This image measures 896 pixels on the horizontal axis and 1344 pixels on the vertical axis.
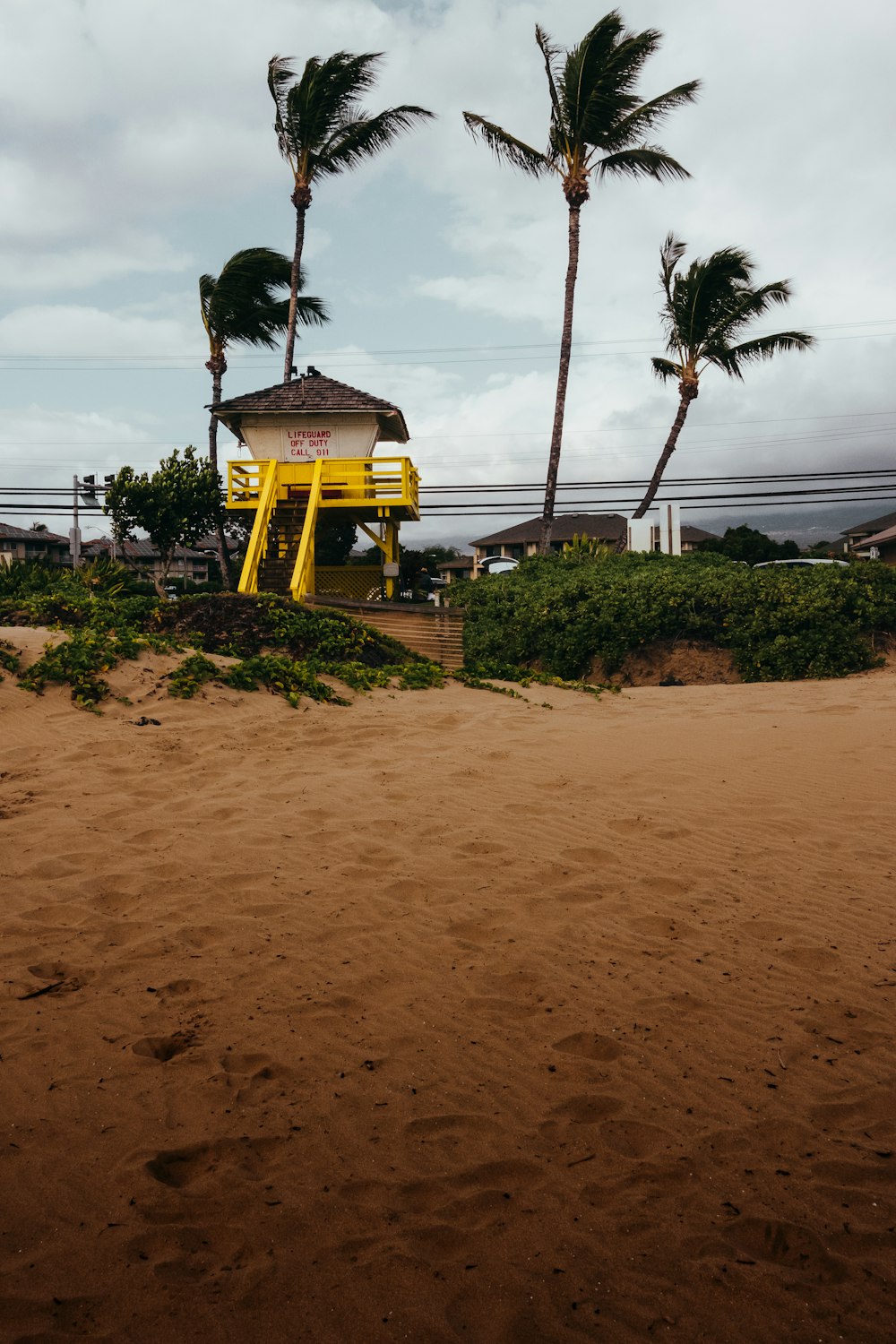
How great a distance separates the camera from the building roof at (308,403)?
2325 cm

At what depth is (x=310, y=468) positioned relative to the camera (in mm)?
23000

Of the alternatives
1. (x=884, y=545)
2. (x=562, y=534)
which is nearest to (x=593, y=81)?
(x=884, y=545)

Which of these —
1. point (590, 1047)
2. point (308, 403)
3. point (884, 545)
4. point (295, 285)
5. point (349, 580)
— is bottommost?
point (590, 1047)

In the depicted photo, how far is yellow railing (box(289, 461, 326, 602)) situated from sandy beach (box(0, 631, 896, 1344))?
13.9 metres

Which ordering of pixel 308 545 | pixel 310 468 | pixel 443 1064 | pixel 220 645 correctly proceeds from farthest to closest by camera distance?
pixel 310 468 < pixel 308 545 < pixel 220 645 < pixel 443 1064

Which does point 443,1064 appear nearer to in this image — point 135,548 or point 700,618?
point 700,618

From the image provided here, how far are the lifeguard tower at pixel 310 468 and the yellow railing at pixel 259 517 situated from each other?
3cm

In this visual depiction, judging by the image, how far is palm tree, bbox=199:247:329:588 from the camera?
3020 cm

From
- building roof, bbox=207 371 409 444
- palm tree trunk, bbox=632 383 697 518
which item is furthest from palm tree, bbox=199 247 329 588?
palm tree trunk, bbox=632 383 697 518

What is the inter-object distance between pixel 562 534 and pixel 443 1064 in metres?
59.8

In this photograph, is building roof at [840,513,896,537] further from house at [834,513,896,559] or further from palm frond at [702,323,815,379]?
palm frond at [702,323,815,379]

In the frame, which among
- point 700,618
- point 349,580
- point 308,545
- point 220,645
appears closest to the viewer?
point 220,645

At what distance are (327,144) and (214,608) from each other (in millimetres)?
21256

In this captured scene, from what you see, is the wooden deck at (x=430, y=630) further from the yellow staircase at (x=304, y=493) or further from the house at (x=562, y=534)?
the house at (x=562, y=534)
